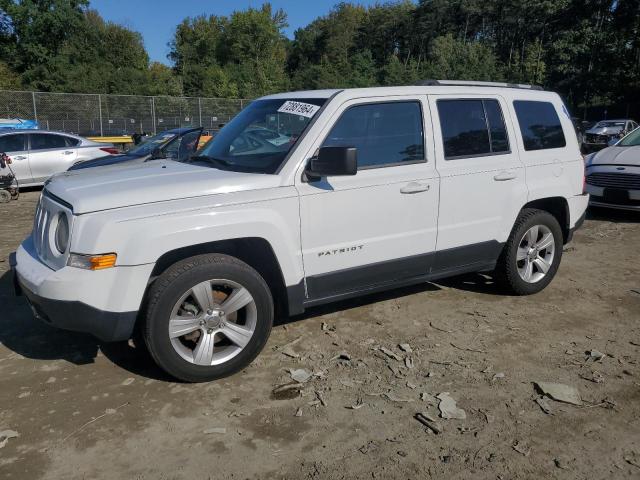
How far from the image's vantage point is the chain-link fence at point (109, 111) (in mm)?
23203

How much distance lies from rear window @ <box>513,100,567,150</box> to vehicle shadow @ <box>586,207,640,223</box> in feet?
14.8

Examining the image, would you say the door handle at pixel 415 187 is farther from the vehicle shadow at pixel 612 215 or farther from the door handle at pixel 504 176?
the vehicle shadow at pixel 612 215

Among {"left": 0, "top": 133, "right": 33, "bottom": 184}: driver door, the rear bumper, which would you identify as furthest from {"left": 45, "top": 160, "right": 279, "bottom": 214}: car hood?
{"left": 0, "top": 133, "right": 33, "bottom": 184}: driver door

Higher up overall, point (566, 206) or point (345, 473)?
point (566, 206)

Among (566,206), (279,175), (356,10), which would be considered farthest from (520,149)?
(356,10)

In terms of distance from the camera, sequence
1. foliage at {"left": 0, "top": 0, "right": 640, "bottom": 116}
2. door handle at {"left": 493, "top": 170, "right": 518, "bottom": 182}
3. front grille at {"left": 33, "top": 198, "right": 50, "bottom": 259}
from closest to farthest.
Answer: front grille at {"left": 33, "top": 198, "right": 50, "bottom": 259}
door handle at {"left": 493, "top": 170, "right": 518, "bottom": 182}
foliage at {"left": 0, "top": 0, "right": 640, "bottom": 116}

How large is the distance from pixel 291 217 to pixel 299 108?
93 cm

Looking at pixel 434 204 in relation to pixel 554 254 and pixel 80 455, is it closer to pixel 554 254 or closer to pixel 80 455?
pixel 554 254

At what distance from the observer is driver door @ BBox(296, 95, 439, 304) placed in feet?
12.3

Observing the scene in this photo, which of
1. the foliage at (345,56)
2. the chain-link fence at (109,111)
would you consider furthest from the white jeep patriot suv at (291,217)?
the foliage at (345,56)

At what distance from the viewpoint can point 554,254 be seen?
17.0 ft

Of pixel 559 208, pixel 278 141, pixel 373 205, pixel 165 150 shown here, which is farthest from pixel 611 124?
pixel 278 141

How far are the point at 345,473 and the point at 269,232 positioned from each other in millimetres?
1526

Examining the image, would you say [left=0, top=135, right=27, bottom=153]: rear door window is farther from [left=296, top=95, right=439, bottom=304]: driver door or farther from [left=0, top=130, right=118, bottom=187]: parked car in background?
[left=296, top=95, right=439, bottom=304]: driver door
